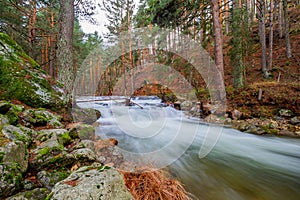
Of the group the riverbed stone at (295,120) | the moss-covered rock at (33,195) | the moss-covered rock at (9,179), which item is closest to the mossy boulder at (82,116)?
the moss-covered rock at (9,179)

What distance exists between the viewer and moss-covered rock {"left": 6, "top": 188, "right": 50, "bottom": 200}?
1414 millimetres

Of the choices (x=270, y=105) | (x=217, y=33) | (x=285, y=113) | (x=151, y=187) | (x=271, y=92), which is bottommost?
(x=151, y=187)

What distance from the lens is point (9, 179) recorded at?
147 centimetres

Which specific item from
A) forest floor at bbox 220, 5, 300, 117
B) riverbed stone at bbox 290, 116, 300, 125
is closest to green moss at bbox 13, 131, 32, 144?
forest floor at bbox 220, 5, 300, 117

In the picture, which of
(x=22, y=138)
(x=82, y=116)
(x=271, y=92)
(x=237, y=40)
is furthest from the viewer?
(x=237, y=40)

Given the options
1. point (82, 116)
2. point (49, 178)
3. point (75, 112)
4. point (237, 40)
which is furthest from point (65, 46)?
point (237, 40)

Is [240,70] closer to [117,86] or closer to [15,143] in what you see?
[15,143]

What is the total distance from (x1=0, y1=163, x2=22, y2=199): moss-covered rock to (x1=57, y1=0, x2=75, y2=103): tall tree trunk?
4.02 meters

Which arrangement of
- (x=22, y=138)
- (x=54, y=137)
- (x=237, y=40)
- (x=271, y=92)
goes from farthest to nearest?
(x=237, y=40), (x=271, y=92), (x=54, y=137), (x=22, y=138)

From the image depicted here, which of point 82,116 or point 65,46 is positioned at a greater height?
point 65,46

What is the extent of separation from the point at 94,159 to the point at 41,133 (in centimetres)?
112

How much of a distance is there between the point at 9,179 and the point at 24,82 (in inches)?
143

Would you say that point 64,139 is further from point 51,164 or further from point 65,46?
point 65,46

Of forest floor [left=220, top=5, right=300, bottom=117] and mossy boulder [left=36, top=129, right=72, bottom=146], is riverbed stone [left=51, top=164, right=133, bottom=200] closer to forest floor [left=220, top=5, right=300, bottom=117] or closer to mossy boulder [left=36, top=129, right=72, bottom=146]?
mossy boulder [left=36, top=129, right=72, bottom=146]
